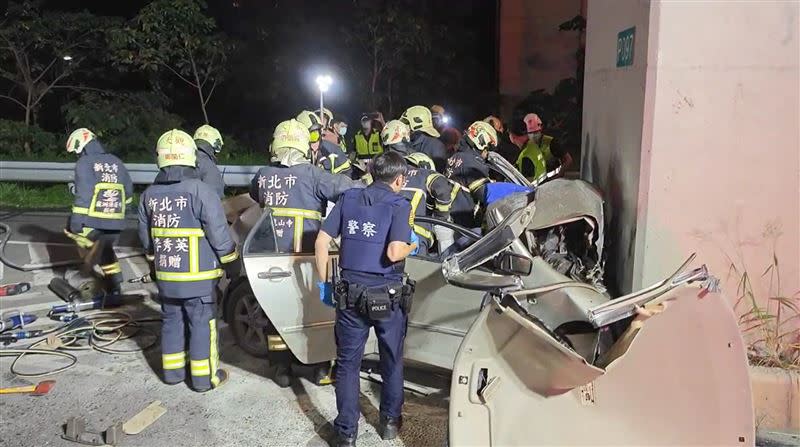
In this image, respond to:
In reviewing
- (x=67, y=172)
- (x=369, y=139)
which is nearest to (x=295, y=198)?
(x=369, y=139)

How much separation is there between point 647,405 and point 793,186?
2116 millimetres

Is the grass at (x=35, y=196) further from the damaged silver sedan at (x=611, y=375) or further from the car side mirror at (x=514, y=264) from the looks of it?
the damaged silver sedan at (x=611, y=375)

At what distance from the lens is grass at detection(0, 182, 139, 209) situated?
11898 mm

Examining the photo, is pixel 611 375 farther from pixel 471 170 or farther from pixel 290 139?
pixel 471 170

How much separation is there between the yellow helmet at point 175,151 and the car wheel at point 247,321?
121 centimetres

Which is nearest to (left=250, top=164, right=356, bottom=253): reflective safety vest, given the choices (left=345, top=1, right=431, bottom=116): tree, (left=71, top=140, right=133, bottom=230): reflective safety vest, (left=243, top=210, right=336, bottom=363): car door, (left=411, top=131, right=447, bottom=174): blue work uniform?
(left=243, top=210, right=336, bottom=363): car door

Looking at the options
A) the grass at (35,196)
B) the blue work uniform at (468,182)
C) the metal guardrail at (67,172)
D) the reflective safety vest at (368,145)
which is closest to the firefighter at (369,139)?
the reflective safety vest at (368,145)

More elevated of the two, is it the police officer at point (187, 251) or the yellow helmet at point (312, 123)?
the yellow helmet at point (312, 123)

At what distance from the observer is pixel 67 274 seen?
8.09 metres

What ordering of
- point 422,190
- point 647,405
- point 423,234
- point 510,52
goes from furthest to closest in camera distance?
point 510,52 → point 422,190 → point 423,234 → point 647,405

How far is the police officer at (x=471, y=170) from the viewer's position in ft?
21.4

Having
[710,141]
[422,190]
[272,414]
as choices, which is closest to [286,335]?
[272,414]

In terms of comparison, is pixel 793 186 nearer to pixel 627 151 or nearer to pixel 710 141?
pixel 710 141

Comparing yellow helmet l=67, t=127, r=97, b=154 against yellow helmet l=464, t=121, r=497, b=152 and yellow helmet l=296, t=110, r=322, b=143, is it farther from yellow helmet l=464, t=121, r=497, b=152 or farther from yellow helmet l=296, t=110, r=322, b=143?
yellow helmet l=464, t=121, r=497, b=152
